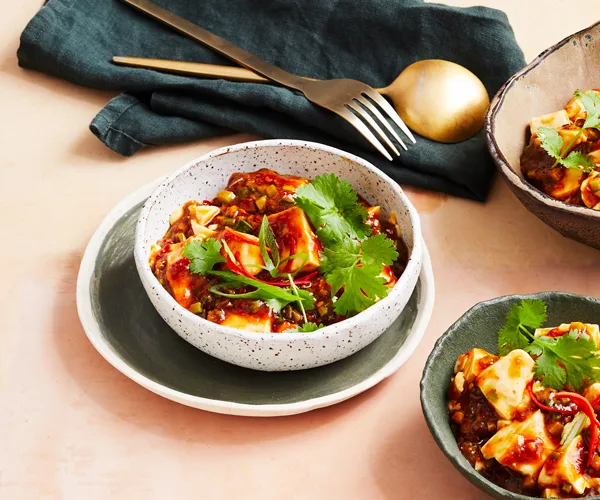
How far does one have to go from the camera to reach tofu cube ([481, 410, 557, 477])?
132 cm

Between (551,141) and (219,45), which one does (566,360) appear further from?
(219,45)

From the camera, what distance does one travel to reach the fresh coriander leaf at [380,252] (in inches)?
63.3

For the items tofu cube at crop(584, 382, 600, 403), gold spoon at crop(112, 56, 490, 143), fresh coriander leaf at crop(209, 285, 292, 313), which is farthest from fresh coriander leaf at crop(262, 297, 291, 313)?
gold spoon at crop(112, 56, 490, 143)

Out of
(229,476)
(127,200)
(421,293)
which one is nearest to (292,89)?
(127,200)

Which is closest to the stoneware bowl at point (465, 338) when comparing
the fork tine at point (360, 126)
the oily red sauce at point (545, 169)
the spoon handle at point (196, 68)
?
the oily red sauce at point (545, 169)

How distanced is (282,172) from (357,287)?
0.49 meters

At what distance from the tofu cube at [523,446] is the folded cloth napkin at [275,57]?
90cm

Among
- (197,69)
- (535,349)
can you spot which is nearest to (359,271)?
(535,349)

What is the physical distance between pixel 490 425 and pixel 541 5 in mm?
1857

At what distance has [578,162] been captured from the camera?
1.87m

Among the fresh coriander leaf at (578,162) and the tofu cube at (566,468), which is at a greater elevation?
the fresh coriander leaf at (578,162)

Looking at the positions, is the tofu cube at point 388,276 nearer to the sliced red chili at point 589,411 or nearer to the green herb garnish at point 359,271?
the green herb garnish at point 359,271

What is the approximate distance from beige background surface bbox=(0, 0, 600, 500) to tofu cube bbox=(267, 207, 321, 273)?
0.31 meters

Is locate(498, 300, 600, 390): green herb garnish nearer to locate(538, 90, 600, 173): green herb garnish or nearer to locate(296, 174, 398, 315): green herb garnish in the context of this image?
locate(296, 174, 398, 315): green herb garnish
